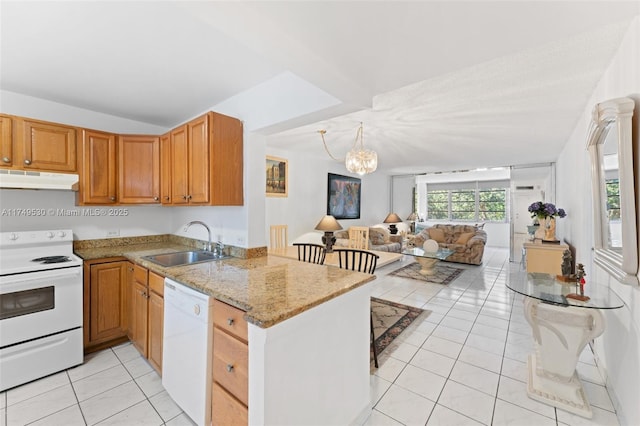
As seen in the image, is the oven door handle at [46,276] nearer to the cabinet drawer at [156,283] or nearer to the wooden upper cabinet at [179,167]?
the cabinet drawer at [156,283]

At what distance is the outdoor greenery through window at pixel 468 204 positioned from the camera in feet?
27.8

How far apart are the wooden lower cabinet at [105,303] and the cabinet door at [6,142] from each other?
1.01 metres

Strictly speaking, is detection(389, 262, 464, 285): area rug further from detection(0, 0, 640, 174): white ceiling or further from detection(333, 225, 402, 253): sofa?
detection(0, 0, 640, 174): white ceiling

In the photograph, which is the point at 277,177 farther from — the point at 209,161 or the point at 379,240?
the point at 379,240

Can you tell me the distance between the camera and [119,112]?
277 centimetres

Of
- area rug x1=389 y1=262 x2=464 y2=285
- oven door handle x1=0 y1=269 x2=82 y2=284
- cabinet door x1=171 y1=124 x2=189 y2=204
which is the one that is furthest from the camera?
area rug x1=389 y1=262 x2=464 y2=285

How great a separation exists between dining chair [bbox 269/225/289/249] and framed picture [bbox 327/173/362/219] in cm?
172

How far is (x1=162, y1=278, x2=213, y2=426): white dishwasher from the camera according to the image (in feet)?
4.77

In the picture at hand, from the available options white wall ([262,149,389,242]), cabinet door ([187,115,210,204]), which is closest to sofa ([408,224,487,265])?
white wall ([262,149,389,242])

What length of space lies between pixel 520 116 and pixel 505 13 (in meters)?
2.50

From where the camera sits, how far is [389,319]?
300 centimetres

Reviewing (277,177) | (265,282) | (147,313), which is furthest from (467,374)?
(277,177)

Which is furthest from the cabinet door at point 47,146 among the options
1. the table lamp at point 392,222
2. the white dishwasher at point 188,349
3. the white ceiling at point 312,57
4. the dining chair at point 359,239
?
the table lamp at point 392,222

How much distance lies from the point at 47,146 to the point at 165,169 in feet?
3.04
